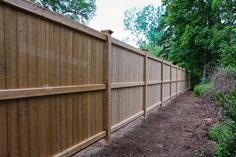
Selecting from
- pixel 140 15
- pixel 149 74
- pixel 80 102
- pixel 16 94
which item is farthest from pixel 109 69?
pixel 140 15

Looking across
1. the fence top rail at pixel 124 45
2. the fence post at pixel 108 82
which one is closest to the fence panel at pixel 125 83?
the fence top rail at pixel 124 45

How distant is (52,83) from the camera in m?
2.51

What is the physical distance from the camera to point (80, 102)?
3.07 metres

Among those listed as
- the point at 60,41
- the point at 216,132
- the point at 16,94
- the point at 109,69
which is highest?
the point at 60,41

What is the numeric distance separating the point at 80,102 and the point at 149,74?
3970 millimetres

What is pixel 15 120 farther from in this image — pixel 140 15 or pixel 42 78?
pixel 140 15

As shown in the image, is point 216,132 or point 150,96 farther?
point 150,96

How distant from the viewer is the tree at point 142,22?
4412cm

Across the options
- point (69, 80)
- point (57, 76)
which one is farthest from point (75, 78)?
point (57, 76)

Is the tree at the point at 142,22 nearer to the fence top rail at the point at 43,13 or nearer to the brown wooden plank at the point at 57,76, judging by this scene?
the fence top rail at the point at 43,13

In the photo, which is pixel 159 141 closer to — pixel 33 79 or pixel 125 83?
pixel 125 83

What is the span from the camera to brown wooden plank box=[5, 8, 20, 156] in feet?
6.41

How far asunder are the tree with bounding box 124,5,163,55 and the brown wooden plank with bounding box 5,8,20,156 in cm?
4249

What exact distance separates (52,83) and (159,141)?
2.56 metres
